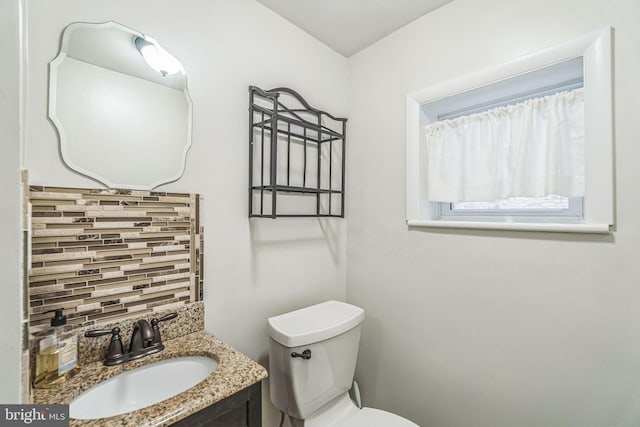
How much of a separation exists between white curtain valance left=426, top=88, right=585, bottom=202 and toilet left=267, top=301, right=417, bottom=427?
834mm

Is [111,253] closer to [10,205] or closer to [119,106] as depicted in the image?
[119,106]

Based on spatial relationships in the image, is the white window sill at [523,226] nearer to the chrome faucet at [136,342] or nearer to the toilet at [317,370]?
the toilet at [317,370]

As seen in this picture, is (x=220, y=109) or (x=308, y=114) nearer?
(x=220, y=109)

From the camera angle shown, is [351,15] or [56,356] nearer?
[56,356]

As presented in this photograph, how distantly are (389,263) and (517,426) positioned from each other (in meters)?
0.86

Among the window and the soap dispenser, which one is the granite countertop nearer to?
the soap dispenser

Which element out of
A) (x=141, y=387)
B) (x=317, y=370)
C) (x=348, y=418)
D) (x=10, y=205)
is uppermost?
(x=10, y=205)

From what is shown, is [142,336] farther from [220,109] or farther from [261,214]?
[220,109]

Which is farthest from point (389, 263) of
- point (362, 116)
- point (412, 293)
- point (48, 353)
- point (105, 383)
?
point (48, 353)

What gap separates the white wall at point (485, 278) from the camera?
97 centimetres

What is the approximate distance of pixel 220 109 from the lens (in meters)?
1.26

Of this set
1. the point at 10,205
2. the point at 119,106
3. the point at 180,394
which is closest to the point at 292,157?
the point at 119,106

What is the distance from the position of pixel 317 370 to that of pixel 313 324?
0.19 m

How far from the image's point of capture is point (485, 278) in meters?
1.27
